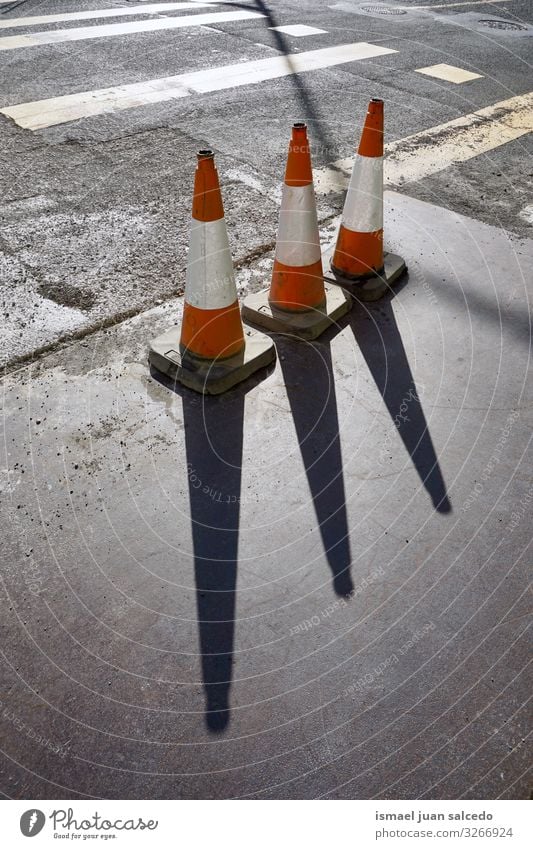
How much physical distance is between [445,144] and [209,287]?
14.4ft

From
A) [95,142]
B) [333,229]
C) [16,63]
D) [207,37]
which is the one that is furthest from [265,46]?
[333,229]

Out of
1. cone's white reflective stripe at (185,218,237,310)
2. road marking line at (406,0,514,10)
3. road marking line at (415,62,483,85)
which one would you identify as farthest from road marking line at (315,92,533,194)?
road marking line at (406,0,514,10)

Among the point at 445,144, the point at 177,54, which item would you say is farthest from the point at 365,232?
the point at 177,54

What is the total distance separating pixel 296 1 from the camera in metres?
12.9

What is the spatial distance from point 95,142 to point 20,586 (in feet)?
16.4

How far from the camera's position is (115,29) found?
32.5ft

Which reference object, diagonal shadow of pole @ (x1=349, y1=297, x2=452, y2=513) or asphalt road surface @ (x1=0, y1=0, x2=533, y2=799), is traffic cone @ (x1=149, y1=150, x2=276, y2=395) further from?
diagonal shadow of pole @ (x1=349, y1=297, x2=452, y2=513)

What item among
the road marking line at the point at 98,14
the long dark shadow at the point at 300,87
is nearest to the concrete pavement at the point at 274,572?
the long dark shadow at the point at 300,87

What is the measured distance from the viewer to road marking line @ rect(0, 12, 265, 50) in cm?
912

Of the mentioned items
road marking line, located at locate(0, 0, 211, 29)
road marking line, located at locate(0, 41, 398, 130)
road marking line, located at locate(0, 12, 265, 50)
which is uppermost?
road marking line, located at locate(0, 0, 211, 29)

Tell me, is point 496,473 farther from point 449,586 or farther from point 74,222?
point 74,222

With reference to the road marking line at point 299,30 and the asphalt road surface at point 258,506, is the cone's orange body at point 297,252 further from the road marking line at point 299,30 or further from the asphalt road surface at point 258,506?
the road marking line at point 299,30
